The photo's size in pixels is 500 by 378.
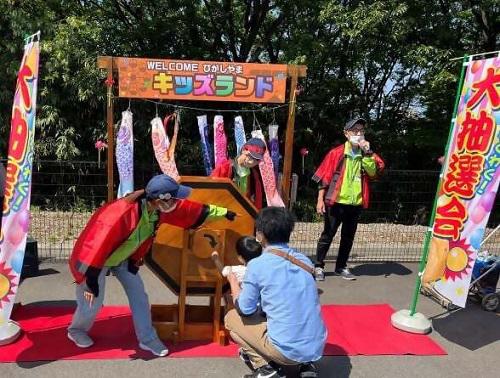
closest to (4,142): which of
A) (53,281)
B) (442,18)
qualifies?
(53,281)

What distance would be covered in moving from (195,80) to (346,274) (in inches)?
117

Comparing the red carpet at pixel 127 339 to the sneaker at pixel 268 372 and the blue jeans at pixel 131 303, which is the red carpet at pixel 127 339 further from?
the sneaker at pixel 268 372

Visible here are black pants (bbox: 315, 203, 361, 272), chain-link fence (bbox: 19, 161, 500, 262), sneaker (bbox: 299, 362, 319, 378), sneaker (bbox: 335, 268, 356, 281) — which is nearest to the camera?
sneaker (bbox: 299, 362, 319, 378)

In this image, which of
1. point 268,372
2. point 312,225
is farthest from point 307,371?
point 312,225

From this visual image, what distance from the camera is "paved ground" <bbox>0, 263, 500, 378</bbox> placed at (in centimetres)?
356

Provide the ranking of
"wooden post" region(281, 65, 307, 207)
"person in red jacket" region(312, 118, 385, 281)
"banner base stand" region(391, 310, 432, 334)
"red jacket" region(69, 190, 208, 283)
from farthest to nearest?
"person in red jacket" region(312, 118, 385, 281), "wooden post" region(281, 65, 307, 207), "banner base stand" region(391, 310, 432, 334), "red jacket" region(69, 190, 208, 283)

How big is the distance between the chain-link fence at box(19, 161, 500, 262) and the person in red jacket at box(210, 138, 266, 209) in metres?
2.51

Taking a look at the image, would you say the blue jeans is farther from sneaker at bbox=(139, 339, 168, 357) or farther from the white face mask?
the white face mask

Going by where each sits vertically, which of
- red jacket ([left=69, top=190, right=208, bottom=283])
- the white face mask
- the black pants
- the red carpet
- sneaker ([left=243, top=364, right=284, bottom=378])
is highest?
the white face mask

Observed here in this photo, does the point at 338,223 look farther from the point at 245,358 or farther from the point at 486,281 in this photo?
the point at 245,358

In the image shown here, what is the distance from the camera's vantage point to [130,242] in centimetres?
356

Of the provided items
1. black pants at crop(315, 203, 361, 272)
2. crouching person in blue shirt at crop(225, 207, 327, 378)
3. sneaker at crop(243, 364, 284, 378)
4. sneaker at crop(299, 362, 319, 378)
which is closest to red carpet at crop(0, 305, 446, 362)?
sneaker at crop(243, 364, 284, 378)

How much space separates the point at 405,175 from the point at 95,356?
18.9ft

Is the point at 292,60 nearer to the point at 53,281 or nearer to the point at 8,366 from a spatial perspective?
the point at 53,281
